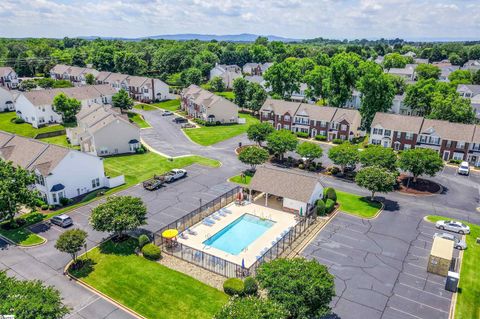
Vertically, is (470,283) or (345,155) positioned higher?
(345,155)

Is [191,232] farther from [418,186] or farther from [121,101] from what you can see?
[121,101]

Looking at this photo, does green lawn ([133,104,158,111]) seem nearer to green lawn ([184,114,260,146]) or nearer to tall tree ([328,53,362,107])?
green lawn ([184,114,260,146])

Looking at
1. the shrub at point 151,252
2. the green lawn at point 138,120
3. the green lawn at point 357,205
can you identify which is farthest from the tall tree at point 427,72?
the shrub at point 151,252

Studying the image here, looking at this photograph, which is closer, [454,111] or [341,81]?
[454,111]

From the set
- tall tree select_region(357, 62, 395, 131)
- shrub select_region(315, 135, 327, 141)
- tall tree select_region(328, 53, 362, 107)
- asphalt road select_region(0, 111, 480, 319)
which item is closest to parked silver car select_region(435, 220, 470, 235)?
asphalt road select_region(0, 111, 480, 319)

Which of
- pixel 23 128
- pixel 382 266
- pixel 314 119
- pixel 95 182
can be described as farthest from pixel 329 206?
pixel 23 128

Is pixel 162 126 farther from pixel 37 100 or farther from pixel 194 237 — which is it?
pixel 194 237

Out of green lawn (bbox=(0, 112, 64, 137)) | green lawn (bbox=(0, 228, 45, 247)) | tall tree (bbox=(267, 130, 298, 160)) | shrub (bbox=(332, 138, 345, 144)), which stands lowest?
green lawn (bbox=(0, 228, 45, 247))
